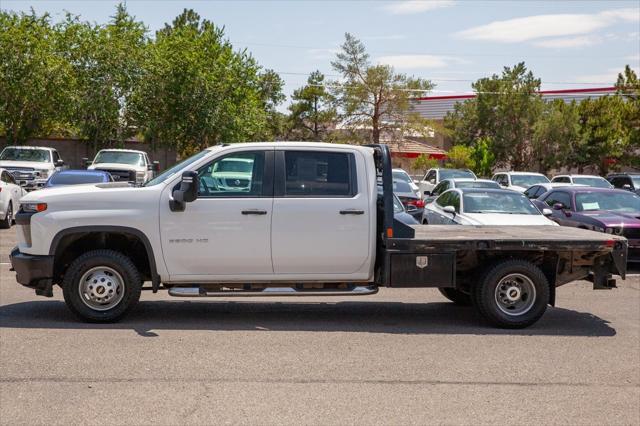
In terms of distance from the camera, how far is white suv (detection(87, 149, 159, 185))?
25.6 m

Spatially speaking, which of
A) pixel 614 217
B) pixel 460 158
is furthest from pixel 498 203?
pixel 460 158

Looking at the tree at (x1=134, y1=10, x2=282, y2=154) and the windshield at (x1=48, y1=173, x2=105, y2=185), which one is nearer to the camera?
the windshield at (x1=48, y1=173, x2=105, y2=185)

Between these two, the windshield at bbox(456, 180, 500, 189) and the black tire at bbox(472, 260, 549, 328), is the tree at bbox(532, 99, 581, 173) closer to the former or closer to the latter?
the windshield at bbox(456, 180, 500, 189)

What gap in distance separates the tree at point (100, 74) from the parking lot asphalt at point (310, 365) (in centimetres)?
2938

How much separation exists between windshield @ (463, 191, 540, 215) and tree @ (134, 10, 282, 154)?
1045 inches

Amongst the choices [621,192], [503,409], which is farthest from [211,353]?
[621,192]

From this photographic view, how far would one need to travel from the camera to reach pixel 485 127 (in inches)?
2229

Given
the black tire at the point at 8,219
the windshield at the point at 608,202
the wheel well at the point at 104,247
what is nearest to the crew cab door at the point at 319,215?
the wheel well at the point at 104,247

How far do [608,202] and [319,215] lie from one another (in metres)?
9.51

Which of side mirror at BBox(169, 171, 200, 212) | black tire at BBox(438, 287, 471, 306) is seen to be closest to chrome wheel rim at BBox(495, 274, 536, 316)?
black tire at BBox(438, 287, 471, 306)

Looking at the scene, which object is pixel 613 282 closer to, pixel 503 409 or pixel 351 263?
pixel 351 263

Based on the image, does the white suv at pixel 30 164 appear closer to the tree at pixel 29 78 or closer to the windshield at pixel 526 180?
the tree at pixel 29 78

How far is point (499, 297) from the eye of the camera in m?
9.21

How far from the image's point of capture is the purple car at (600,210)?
14.6 m
